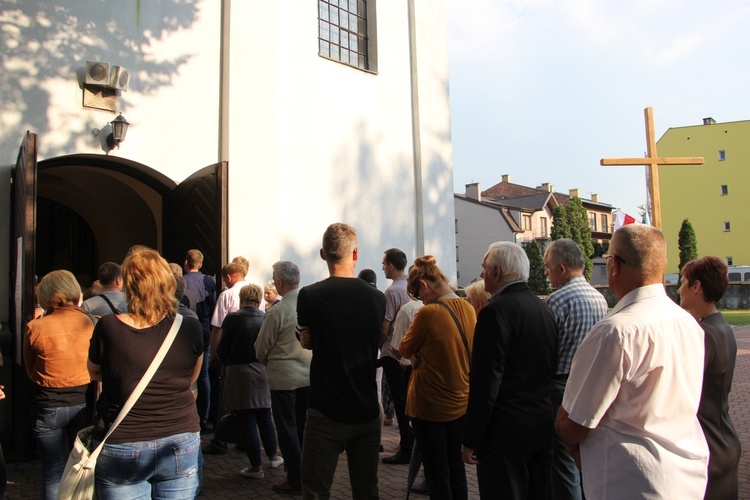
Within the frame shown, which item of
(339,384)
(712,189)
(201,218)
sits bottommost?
(339,384)

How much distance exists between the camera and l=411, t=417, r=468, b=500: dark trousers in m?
4.36

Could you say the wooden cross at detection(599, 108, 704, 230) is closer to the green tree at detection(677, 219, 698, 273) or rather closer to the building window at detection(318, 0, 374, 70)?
the building window at detection(318, 0, 374, 70)

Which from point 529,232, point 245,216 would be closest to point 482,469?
point 245,216

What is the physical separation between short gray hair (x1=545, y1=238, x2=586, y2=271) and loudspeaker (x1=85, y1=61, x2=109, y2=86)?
6377mm

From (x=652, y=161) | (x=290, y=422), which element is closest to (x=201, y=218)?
(x=290, y=422)

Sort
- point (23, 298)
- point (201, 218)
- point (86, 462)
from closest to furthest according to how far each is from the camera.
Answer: point (86, 462) < point (23, 298) < point (201, 218)

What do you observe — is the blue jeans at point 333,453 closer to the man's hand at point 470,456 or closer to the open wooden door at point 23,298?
the man's hand at point 470,456

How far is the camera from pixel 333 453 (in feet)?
12.4

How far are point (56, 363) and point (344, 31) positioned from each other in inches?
354

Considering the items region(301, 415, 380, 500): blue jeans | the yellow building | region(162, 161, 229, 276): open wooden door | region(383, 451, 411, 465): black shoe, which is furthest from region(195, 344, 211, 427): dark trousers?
the yellow building

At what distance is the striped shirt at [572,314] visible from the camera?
4332mm

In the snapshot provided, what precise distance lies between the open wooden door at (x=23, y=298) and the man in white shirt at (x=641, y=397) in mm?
5948

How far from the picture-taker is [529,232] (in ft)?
220

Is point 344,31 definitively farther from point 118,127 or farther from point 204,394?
point 204,394
